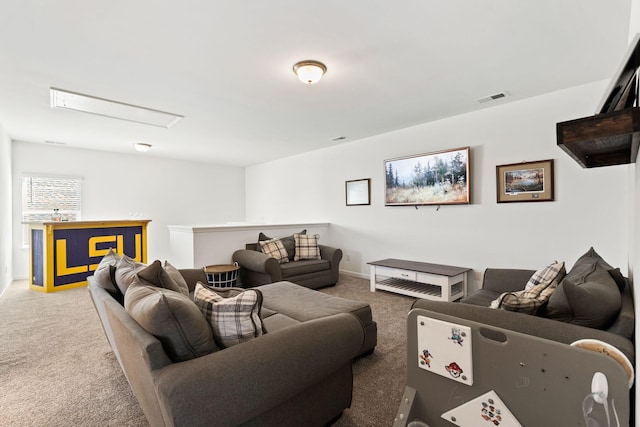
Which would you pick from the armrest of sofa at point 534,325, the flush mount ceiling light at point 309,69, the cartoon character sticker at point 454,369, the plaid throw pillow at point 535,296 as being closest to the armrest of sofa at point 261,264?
the flush mount ceiling light at point 309,69

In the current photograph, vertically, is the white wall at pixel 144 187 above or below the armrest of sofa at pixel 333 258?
above

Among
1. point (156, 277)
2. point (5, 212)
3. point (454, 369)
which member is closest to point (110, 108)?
point (5, 212)

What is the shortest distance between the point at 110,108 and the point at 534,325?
4.51 metres

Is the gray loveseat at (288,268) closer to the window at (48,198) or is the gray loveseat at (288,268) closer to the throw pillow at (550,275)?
the throw pillow at (550,275)

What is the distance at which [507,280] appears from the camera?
2797 mm

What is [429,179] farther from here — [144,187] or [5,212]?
[5,212]

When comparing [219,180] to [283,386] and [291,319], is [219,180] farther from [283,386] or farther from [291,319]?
[283,386]

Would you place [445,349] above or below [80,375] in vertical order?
above

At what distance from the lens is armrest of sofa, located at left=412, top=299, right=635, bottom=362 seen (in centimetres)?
122

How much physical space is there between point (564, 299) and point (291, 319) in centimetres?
155

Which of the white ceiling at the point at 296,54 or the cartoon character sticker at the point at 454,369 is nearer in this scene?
the cartoon character sticker at the point at 454,369

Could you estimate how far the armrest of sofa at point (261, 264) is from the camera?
3.82m

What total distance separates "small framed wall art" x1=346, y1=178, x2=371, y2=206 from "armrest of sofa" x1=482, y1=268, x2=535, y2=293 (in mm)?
2495

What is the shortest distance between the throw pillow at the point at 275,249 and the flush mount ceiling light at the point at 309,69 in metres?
2.53
